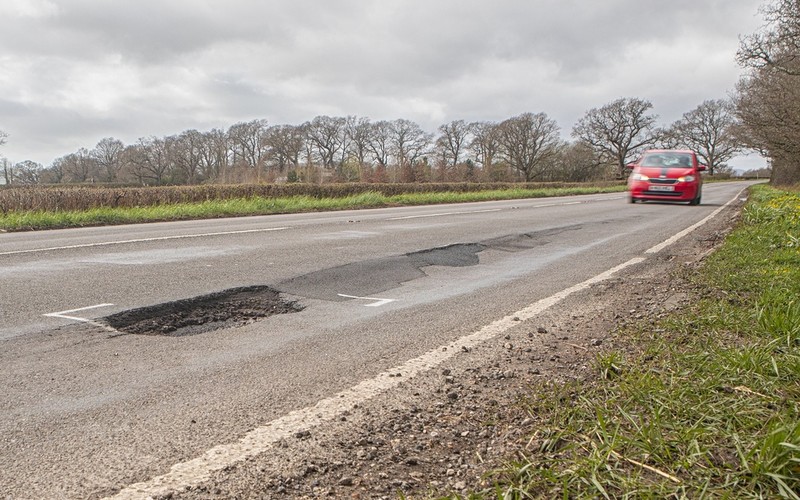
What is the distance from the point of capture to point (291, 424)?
2.26m

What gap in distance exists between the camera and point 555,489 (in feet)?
5.50

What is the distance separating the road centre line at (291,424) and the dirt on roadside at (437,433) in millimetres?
51

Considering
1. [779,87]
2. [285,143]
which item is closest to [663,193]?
[779,87]

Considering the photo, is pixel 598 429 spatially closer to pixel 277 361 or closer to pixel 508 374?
pixel 508 374

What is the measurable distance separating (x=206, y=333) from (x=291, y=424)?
5.71 feet

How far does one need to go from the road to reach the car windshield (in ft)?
35.6

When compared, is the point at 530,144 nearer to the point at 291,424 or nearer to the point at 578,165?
the point at 578,165

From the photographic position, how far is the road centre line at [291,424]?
1.81m

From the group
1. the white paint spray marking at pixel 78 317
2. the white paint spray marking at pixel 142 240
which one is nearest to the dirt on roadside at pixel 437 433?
the white paint spray marking at pixel 78 317

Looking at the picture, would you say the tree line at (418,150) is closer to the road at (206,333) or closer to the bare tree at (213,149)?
the bare tree at (213,149)

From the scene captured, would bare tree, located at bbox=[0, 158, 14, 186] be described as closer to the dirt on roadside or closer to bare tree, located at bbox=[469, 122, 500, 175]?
the dirt on roadside

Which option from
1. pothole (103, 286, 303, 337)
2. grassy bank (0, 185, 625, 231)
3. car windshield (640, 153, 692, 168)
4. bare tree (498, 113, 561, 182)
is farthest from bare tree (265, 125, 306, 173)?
pothole (103, 286, 303, 337)

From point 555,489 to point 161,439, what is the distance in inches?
58.9

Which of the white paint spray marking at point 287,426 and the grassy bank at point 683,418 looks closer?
the grassy bank at point 683,418
